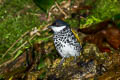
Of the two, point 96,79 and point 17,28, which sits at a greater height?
point 17,28

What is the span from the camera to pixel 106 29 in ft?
22.9

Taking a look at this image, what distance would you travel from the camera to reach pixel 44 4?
9.74 meters

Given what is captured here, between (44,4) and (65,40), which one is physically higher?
(44,4)

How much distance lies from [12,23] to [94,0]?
130 inches

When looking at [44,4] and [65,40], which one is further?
[44,4]

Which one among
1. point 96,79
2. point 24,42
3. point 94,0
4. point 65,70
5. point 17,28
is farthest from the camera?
point 94,0

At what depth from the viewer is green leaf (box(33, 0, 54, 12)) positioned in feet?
31.9

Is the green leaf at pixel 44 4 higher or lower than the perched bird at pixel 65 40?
higher

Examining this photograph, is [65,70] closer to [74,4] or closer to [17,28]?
[17,28]

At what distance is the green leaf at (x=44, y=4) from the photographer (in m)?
9.73

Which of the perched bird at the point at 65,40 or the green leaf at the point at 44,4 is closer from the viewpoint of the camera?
the perched bird at the point at 65,40

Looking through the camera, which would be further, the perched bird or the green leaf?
the green leaf

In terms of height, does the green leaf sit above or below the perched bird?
above

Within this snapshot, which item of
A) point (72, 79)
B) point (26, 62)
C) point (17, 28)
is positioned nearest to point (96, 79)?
point (72, 79)
